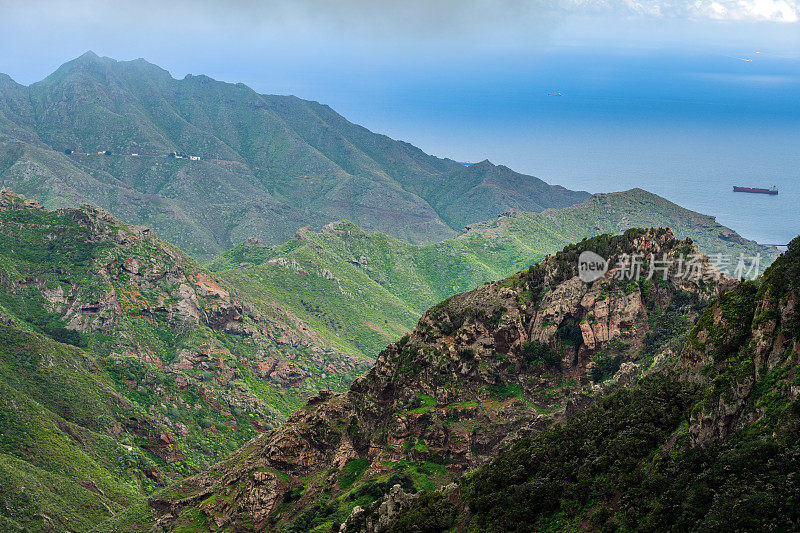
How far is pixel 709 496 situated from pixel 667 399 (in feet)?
54.1

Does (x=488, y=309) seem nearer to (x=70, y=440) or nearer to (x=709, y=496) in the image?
(x=709, y=496)

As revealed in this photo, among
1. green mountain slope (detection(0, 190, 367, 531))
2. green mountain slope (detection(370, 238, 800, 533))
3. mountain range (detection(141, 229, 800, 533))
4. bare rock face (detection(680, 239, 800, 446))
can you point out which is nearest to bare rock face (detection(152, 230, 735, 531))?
mountain range (detection(141, 229, 800, 533))

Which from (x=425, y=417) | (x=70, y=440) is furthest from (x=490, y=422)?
(x=70, y=440)

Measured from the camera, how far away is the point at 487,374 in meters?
100

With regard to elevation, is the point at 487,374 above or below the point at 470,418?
above

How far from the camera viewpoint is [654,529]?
167 feet

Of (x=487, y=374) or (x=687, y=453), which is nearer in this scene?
(x=687, y=453)

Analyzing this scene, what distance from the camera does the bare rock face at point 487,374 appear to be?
9400 centimetres

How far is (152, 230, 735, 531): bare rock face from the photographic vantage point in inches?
3701

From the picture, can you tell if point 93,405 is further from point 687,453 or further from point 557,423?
point 687,453

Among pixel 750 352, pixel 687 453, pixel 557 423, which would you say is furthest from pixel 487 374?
pixel 750 352

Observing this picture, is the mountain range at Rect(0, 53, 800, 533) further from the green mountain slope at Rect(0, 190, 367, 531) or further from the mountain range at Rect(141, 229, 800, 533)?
the green mountain slope at Rect(0, 190, 367, 531)

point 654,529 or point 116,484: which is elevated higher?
point 654,529

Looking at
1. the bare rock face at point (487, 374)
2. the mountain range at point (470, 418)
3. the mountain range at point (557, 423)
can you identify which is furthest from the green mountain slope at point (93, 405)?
the bare rock face at point (487, 374)
